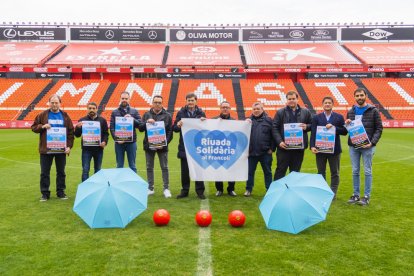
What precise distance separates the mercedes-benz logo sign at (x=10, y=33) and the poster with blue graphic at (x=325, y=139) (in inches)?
1922

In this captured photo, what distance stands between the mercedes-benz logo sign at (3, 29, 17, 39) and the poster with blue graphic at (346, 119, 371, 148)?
4928 cm

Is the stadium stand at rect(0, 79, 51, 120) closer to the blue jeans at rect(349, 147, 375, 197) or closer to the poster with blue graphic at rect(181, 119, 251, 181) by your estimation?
the poster with blue graphic at rect(181, 119, 251, 181)

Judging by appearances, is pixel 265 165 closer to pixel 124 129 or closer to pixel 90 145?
pixel 124 129

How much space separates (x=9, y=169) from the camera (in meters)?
11.2

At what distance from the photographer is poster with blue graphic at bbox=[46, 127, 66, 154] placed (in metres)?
7.10

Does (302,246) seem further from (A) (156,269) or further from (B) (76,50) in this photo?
(B) (76,50)

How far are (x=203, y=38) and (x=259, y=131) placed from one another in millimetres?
41563

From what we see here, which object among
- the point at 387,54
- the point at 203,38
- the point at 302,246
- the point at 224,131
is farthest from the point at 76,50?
the point at 302,246

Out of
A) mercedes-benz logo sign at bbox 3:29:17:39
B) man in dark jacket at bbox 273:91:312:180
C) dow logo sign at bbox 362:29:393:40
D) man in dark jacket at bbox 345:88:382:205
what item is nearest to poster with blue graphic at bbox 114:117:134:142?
man in dark jacket at bbox 273:91:312:180

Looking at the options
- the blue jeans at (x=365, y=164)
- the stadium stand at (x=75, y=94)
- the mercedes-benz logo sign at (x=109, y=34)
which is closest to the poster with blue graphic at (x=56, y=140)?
the blue jeans at (x=365, y=164)

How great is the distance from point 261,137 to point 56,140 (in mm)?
3977

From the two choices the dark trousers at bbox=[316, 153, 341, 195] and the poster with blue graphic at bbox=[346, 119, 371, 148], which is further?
the dark trousers at bbox=[316, 153, 341, 195]

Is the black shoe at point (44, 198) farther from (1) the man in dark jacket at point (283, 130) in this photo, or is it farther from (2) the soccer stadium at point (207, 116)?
(1) the man in dark jacket at point (283, 130)

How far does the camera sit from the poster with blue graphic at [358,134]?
21.8 ft
